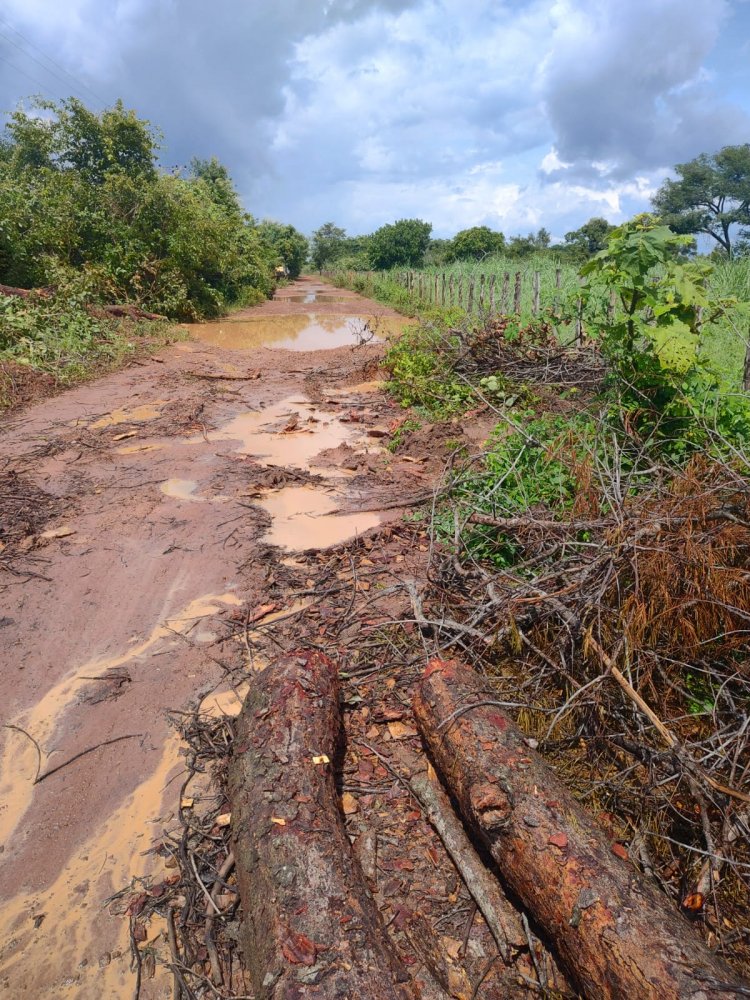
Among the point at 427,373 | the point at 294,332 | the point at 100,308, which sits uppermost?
the point at 100,308

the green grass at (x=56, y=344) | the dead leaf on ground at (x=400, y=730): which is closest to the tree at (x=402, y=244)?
the green grass at (x=56, y=344)

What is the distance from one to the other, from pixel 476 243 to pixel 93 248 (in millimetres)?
21009

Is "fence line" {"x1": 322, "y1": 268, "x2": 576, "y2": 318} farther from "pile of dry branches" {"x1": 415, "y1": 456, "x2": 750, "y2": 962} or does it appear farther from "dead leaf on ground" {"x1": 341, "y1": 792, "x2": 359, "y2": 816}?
"dead leaf on ground" {"x1": 341, "y1": 792, "x2": 359, "y2": 816}

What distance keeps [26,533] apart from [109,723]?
253cm

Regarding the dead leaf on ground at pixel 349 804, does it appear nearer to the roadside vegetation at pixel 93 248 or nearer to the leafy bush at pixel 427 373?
the leafy bush at pixel 427 373

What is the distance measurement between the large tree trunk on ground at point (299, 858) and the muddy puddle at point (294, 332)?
1239 cm

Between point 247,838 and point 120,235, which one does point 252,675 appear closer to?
point 247,838

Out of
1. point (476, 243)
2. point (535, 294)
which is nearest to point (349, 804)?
point (535, 294)

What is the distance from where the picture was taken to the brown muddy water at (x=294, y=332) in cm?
1562

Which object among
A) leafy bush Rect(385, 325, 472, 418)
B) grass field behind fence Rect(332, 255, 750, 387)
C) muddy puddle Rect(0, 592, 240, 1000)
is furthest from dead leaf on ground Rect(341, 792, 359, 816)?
leafy bush Rect(385, 325, 472, 418)

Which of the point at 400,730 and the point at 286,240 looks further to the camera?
the point at 286,240

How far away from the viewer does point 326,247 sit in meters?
58.8

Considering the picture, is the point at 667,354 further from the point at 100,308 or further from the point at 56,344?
the point at 100,308

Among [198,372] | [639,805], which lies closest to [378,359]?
[198,372]
